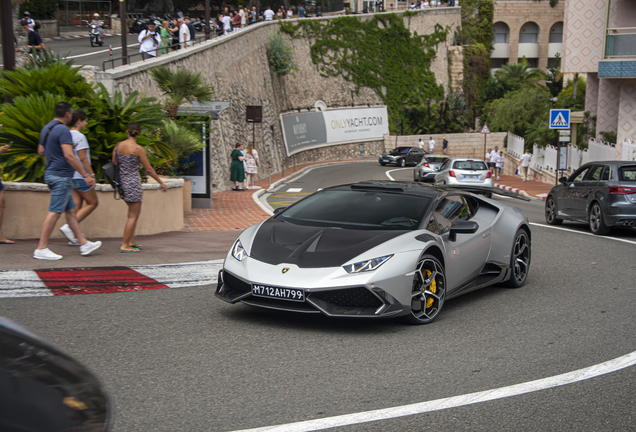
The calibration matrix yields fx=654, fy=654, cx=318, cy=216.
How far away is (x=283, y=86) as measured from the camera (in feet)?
153

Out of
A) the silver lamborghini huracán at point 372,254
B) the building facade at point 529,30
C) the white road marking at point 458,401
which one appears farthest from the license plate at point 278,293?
the building facade at point 529,30

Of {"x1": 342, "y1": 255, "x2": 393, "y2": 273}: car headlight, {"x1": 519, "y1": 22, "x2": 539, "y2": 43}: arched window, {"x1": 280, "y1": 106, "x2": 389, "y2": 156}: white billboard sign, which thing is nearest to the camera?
{"x1": 342, "y1": 255, "x2": 393, "y2": 273}: car headlight

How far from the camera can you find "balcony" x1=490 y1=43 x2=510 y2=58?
83750 mm

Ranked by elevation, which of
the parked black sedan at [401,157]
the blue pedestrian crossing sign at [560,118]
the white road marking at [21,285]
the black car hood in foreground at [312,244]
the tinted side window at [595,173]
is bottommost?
the parked black sedan at [401,157]

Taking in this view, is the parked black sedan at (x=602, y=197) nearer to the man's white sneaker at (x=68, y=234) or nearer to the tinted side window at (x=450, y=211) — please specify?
the tinted side window at (x=450, y=211)

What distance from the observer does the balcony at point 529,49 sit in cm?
8306

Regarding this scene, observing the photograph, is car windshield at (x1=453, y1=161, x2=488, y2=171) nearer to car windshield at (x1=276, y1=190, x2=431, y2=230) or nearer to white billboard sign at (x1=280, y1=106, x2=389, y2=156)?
car windshield at (x1=276, y1=190, x2=431, y2=230)

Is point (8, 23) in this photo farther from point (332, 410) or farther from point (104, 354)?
point (332, 410)

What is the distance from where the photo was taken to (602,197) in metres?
13.5

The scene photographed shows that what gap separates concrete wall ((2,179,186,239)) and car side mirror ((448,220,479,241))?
6342 mm

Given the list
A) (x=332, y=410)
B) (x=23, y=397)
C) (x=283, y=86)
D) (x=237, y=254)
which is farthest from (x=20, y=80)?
(x=283, y=86)

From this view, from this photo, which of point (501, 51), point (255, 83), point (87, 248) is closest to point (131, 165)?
point (87, 248)

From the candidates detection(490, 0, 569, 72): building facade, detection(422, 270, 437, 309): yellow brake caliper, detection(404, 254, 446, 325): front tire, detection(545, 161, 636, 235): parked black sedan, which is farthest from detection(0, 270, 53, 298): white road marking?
detection(490, 0, 569, 72): building facade

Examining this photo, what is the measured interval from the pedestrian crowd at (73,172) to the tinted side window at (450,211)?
4064 mm
